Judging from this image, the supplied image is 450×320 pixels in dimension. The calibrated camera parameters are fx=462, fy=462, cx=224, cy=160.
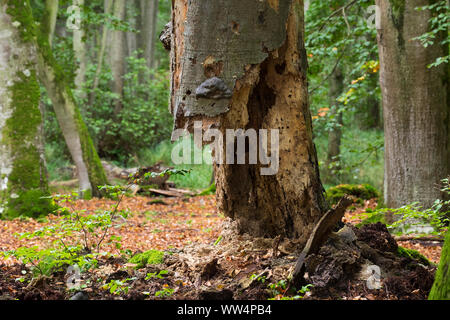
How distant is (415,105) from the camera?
648cm

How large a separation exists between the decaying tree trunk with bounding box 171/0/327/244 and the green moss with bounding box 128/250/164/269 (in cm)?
81

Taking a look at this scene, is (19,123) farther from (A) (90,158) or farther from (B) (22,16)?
(A) (90,158)

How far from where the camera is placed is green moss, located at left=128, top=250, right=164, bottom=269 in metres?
4.52

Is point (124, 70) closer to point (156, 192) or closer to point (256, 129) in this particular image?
point (156, 192)

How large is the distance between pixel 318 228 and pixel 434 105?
11.8ft

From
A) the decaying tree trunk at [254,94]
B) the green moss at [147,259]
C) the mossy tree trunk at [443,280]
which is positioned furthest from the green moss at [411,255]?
the green moss at [147,259]

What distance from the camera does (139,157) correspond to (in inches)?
682

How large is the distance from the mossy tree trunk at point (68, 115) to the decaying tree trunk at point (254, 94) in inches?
275

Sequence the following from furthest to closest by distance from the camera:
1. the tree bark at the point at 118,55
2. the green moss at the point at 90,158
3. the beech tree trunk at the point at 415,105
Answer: the tree bark at the point at 118,55, the green moss at the point at 90,158, the beech tree trunk at the point at 415,105

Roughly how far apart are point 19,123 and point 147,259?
5033 millimetres

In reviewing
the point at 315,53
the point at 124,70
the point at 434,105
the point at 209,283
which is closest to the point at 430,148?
the point at 434,105

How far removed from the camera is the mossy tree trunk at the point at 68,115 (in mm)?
10234

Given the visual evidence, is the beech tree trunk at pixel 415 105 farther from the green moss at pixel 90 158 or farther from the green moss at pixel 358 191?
the green moss at pixel 90 158

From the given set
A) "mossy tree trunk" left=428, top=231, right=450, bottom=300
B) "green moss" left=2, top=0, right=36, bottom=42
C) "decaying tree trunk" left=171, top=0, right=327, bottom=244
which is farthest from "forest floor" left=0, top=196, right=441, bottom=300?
"green moss" left=2, top=0, right=36, bottom=42
